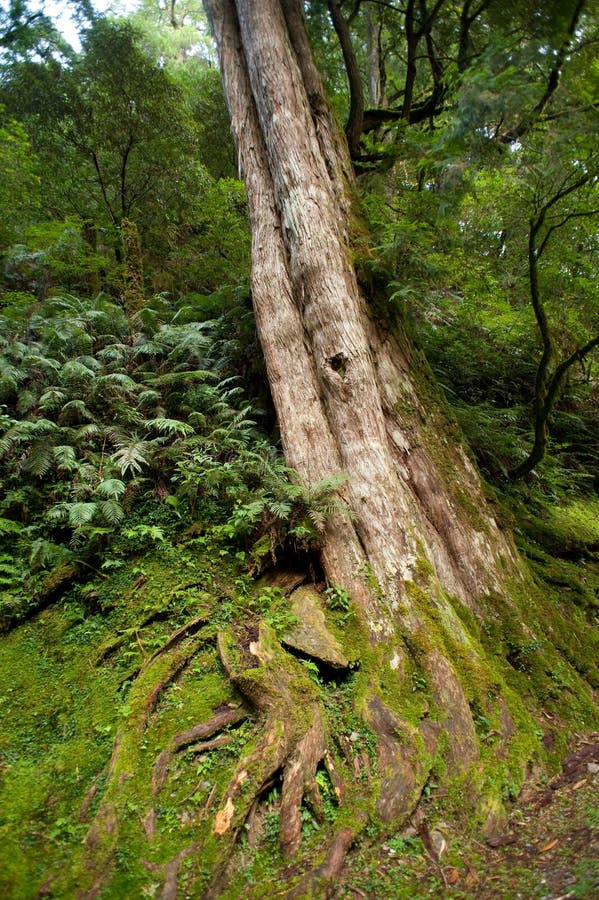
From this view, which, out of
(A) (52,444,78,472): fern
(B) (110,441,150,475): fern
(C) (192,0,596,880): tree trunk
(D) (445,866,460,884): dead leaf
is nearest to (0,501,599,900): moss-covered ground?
(D) (445,866,460,884): dead leaf

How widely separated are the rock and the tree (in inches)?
7.1

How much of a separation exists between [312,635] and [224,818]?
128 cm

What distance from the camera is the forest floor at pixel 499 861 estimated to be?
7.89 ft

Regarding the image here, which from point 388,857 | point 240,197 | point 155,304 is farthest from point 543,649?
point 240,197

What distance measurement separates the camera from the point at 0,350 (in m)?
5.88

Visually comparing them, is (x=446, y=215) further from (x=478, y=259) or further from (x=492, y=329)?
(x=492, y=329)

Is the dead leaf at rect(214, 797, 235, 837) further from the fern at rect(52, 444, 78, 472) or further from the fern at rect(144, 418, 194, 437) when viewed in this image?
the fern at rect(144, 418, 194, 437)

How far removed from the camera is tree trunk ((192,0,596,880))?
341cm

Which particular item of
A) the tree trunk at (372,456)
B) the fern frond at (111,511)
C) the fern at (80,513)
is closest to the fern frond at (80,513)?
the fern at (80,513)

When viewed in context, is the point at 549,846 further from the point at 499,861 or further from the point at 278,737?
the point at 278,737

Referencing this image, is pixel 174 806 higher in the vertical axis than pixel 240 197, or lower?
lower

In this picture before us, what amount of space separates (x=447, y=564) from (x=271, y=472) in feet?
6.22

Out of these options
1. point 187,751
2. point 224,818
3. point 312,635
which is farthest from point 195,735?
point 312,635

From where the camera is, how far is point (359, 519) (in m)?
4.23
